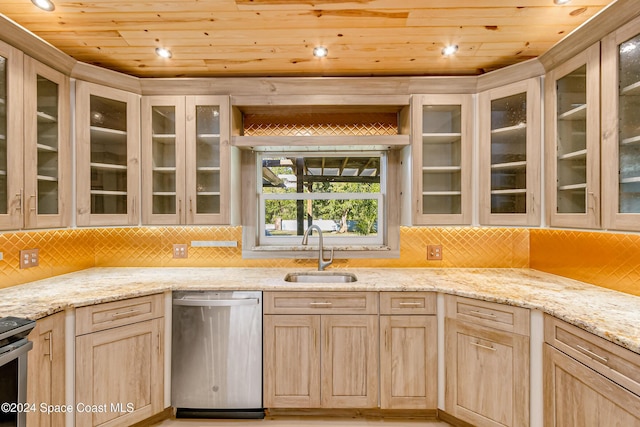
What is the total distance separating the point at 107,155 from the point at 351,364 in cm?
220

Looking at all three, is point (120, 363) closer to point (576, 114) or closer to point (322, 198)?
point (322, 198)

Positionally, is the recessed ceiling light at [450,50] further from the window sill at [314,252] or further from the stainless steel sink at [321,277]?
the stainless steel sink at [321,277]

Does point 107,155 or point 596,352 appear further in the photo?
point 107,155

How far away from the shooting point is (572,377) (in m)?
1.48

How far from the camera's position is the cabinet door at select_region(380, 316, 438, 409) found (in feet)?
6.75

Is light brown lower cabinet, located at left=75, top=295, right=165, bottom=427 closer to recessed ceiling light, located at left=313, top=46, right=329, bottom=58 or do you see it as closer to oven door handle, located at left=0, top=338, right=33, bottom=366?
oven door handle, located at left=0, top=338, right=33, bottom=366

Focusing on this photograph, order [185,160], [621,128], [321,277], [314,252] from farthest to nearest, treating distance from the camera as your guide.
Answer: [314,252] → [321,277] → [185,160] → [621,128]

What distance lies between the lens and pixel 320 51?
2100 mm

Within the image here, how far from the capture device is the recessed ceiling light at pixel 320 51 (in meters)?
2.07

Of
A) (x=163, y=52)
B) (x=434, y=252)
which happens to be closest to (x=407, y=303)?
(x=434, y=252)

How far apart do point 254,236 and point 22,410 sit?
1660 millimetres

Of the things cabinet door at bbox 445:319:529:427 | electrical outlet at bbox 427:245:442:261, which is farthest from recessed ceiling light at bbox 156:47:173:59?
cabinet door at bbox 445:319:529:427

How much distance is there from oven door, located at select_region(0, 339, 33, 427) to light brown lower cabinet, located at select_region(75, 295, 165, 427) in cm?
33

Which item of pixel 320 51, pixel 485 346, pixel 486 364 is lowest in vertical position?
pixel 486 364
